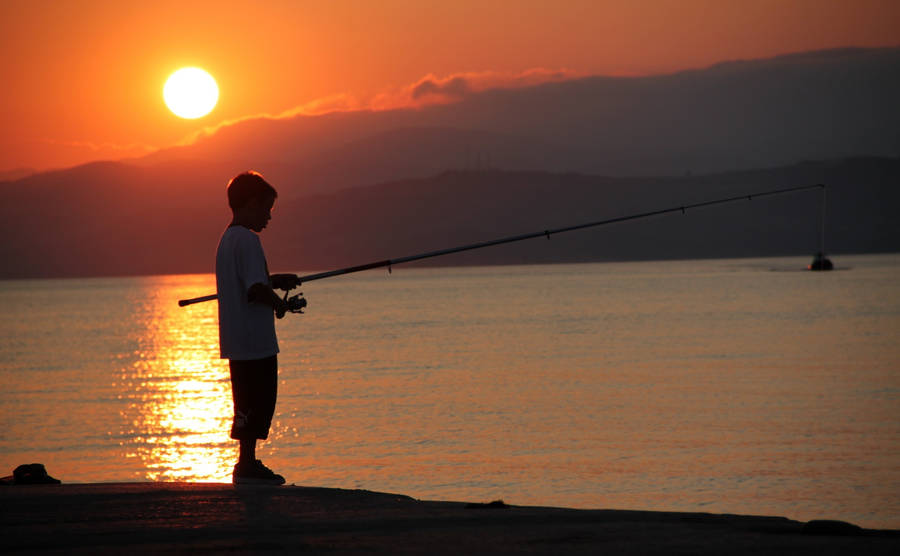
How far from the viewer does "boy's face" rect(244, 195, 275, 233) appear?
289 inches

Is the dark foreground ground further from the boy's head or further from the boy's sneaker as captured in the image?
the boy's head

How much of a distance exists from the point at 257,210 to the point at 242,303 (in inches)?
24.2

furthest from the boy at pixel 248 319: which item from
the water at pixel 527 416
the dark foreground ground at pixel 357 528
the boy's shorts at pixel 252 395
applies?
the water at pixel 527 416

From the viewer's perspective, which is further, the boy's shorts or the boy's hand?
the boy's hand

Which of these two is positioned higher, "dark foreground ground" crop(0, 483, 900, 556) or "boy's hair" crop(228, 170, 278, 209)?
"boy's hair" crop(228, 170, 278, 209)

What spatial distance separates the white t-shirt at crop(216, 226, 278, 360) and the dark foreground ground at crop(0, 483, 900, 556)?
0.99 metres

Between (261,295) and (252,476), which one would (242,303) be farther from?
(252,476)

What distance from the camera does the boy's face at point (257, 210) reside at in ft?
24.0

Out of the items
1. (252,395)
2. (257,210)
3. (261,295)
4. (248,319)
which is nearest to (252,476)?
(252,395)

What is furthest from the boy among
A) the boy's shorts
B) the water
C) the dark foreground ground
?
the water

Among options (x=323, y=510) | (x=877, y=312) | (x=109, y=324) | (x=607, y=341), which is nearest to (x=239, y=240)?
(x=323, y=510)

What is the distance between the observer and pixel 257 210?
7.35 m

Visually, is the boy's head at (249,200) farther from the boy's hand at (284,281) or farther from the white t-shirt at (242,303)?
the boy's hand at (284,281)

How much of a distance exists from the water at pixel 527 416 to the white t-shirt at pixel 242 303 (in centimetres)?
645
